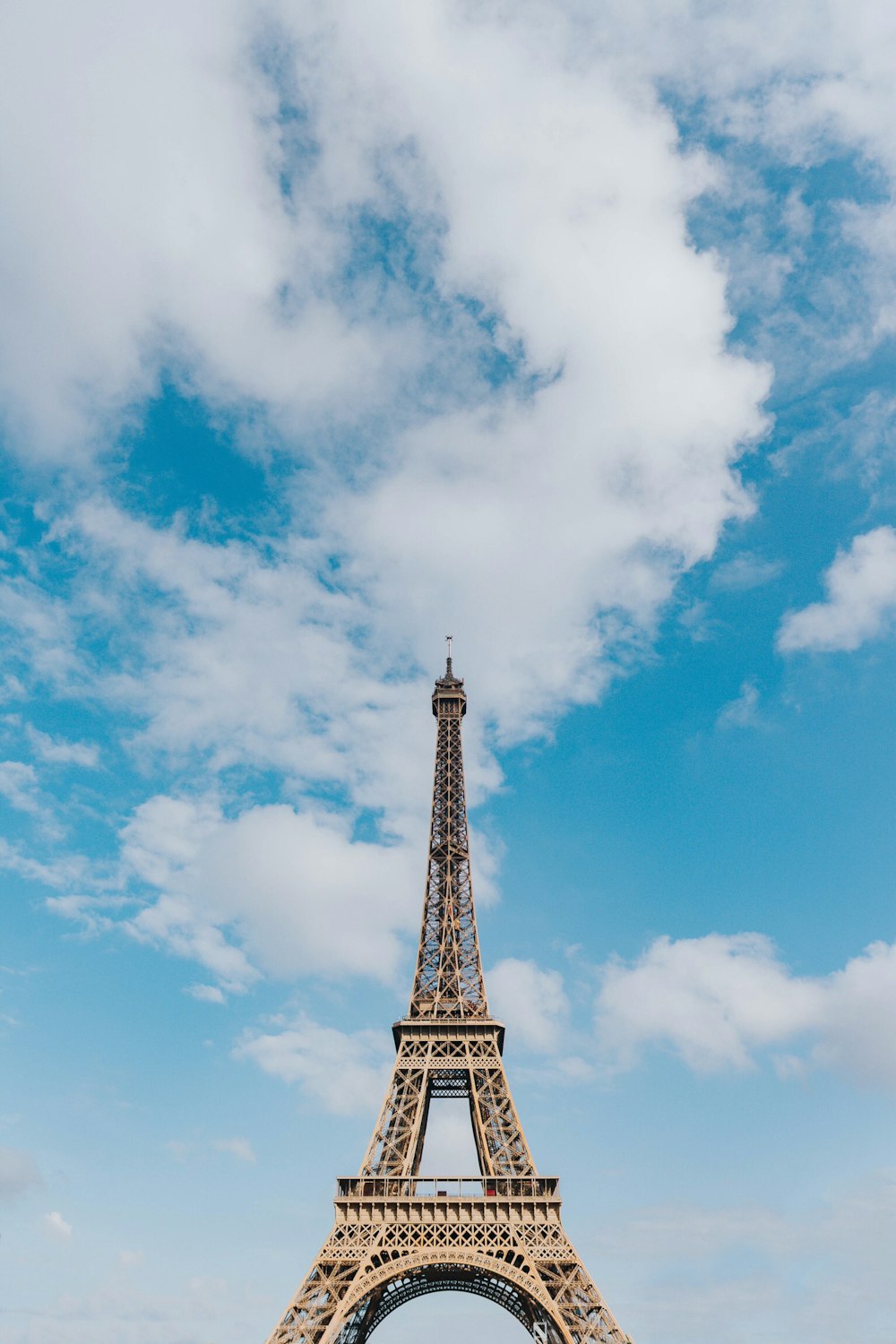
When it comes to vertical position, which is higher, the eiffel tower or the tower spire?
the tower spire

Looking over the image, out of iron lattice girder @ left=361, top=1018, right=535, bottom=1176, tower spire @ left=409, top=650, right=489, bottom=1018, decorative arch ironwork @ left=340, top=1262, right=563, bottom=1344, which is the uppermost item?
tower spire @ left=409, top=650, right=489, bottom=1018

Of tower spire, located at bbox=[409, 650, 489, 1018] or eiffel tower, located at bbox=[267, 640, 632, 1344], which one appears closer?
eiffel tower, located at bbox=[267, 640, 632, 1344]

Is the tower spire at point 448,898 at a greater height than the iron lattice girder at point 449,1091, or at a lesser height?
greater

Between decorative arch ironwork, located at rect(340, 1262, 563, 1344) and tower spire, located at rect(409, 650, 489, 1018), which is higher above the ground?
tower spire, located at rect(409, 650, 489, 1018)

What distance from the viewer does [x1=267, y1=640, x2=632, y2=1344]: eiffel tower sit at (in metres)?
40.7

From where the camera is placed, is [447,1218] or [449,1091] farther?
[449,1091]

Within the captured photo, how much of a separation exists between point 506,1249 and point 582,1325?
4572 millimetres

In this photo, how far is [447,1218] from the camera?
43500mm

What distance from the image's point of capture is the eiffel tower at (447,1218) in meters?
40.7

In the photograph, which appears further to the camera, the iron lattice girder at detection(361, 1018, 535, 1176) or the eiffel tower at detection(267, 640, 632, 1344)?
the iron lattice girder at detection(361, 1018, 535, 1176)

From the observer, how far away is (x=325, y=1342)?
1523 inches

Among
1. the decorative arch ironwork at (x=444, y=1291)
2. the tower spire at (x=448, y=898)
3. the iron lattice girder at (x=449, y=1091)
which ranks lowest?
the decorative arch ironwork at (x=444, y=1291)

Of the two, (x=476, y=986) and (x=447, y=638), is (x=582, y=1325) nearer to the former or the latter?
(x=476, y=986)

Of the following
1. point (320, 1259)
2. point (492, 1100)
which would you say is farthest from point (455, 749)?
point (320, 1259)
